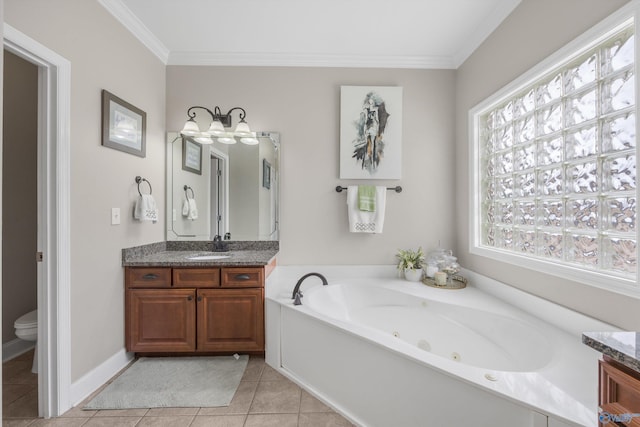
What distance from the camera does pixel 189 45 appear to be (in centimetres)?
243

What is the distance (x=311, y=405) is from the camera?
1635 mm

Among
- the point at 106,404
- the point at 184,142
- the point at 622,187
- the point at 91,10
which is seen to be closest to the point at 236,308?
the point at 106,404

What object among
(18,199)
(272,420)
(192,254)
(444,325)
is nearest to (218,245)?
(192,254)

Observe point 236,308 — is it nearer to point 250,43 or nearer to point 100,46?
point 100,46

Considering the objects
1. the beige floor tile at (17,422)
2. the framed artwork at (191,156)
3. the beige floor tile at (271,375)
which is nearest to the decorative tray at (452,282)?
the beige floor tile at (271,375)

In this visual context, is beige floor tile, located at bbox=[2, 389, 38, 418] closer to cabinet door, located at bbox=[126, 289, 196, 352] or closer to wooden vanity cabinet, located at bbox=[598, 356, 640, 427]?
cabinet door, located at bbox=[126, 289, 196, 352]

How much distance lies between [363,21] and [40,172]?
227 cm

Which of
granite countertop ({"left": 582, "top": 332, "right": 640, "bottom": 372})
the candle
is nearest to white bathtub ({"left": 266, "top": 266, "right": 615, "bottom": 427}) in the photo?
the candle

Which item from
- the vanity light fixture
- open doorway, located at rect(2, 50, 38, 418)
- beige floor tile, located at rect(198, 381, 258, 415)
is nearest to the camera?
beige floor tile, located at rect(198, 381, 258, 415)

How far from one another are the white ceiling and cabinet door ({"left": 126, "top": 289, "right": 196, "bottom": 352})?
199cm

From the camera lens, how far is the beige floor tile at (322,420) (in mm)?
1493

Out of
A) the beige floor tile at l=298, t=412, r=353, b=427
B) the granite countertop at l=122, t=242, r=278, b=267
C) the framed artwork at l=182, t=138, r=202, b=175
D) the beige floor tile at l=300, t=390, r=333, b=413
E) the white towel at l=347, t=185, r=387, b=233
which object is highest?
the framed artwork at l=182, t=138, r=202, b=175

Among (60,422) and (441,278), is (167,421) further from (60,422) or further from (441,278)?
(441,278)

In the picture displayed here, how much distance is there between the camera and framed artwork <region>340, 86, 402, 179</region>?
8.40 ft
